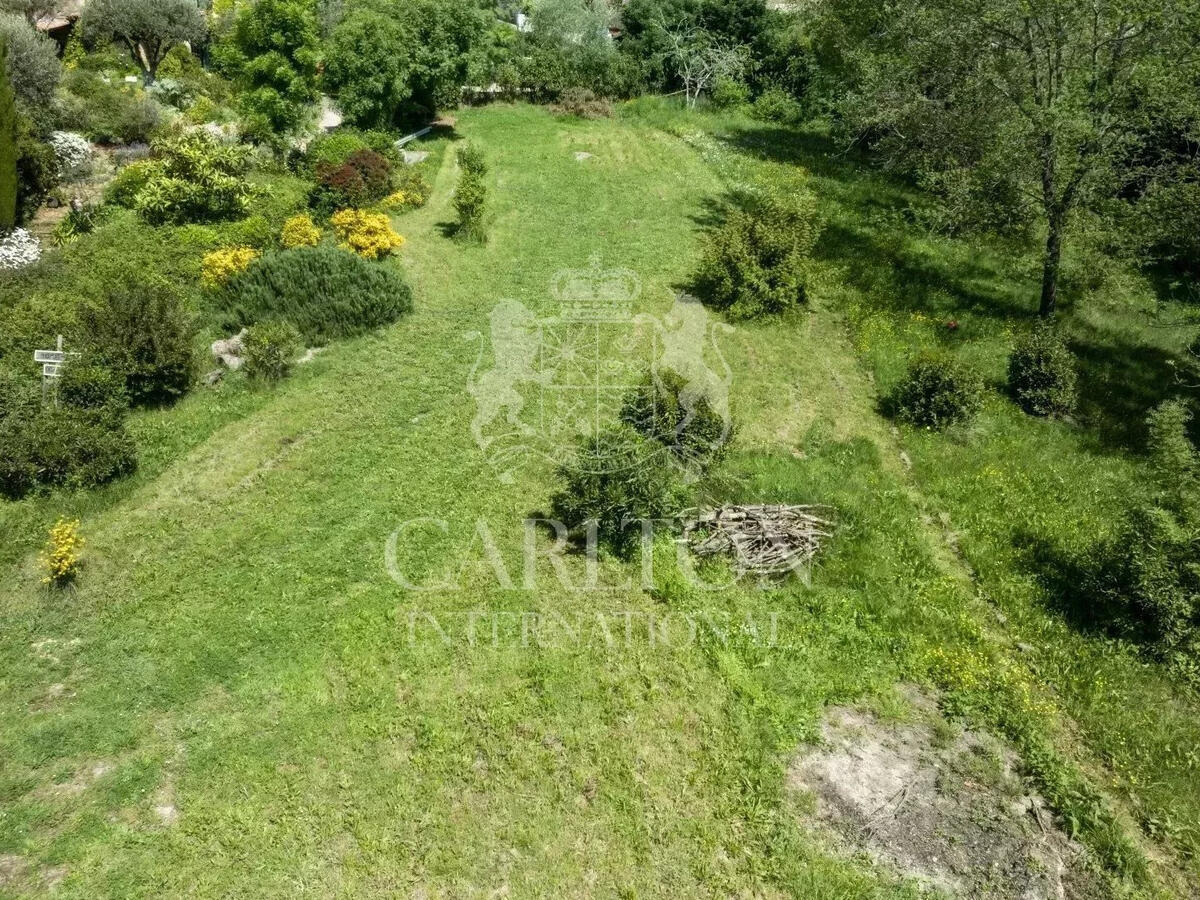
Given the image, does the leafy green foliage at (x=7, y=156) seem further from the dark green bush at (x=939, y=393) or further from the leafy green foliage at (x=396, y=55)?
the dark green bush at (x=939, y=393)

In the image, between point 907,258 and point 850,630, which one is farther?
point 907,258

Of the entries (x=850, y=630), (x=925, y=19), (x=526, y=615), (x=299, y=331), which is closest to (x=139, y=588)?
(x=526, y=615)

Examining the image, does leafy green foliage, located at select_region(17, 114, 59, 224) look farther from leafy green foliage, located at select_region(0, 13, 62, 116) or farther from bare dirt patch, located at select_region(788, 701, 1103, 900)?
bare dirt patch, located at select_region(788, 701, 1103, 900)

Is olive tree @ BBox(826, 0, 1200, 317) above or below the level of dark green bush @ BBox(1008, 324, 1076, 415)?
above

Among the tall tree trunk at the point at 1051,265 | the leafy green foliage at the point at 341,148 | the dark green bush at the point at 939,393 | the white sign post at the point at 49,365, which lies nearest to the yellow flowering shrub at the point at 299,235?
the leafy green foliage at the point at 341,148

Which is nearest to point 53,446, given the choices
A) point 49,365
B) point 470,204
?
point 49,365

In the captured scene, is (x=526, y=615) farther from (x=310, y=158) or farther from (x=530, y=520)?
(x=310, y=158)

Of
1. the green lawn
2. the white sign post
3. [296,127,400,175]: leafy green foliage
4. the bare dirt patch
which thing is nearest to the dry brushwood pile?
the green lawn
